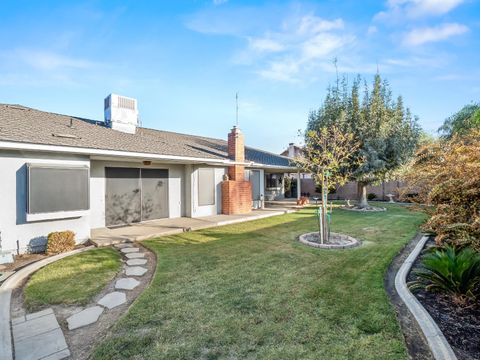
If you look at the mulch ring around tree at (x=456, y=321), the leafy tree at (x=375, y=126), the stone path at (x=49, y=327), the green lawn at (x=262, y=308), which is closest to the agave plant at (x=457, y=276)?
the mulch ring around tree at (x=456, y=321)

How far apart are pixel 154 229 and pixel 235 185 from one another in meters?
4.77

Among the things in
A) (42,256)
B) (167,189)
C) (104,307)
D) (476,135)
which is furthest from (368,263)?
(167,189)

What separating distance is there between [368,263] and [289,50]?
9100 mm

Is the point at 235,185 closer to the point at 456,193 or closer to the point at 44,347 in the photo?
the point at 456,193

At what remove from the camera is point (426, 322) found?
3.10m

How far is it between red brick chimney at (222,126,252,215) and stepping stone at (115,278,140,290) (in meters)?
7.65

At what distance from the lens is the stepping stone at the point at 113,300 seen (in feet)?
12.2

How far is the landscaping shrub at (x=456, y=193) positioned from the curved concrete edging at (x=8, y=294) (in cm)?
607

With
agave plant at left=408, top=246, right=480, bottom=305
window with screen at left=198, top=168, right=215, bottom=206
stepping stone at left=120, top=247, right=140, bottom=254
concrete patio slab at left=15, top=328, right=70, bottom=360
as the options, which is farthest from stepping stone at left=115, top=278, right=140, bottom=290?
window with screen at left=198, top=168, right=215, bottom=206

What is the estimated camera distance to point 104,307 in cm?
363

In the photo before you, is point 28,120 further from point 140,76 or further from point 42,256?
A: point 140,76

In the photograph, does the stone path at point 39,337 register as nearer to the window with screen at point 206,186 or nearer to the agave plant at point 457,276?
the agave plant at point 457,276

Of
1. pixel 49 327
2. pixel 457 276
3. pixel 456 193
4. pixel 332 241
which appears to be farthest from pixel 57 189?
pixel 456 193

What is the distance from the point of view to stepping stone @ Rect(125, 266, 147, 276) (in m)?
4.92
